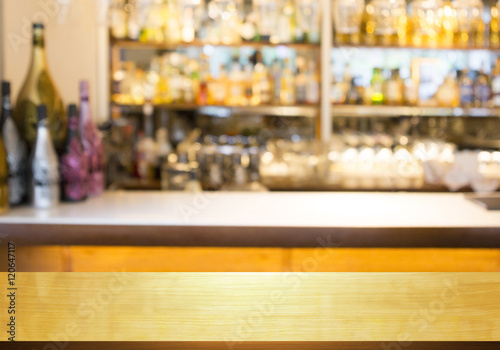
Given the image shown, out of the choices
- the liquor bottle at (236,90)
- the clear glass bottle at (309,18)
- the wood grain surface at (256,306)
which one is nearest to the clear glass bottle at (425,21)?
the clear glass bottle at (309,18)

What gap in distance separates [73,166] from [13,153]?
0.18 meters

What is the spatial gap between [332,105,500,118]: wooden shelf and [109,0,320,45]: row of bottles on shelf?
0.49 meters

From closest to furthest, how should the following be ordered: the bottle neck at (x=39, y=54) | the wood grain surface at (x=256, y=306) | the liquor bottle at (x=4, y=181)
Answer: the wood grain surface at (x=256, y=306) < the liquor bottle at (x=4, y=181) < the bottle neck at (x=39, y=54)

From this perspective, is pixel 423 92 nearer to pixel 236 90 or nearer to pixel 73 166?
pixel 236 90

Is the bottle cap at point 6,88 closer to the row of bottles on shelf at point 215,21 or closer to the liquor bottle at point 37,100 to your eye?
the liquor bottle at point 37,100

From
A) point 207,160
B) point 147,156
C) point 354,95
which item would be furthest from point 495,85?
point 147,156

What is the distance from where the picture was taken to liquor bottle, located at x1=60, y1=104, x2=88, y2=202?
170 centimetres

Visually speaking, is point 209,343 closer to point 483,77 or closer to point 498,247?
point 498,247

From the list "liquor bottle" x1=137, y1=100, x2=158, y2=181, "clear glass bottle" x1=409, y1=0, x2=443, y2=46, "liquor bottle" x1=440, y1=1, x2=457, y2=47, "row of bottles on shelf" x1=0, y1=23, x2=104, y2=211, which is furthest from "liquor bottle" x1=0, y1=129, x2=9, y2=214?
"liquor bottle" x1=440, y1=1, x2=457, y2=47

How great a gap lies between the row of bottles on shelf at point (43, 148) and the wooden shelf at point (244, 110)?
1466mm

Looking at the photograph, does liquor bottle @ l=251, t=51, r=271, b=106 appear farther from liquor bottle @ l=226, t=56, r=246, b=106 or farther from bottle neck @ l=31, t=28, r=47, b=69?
bottle neck @ l=31, t=28, r=47, b=69

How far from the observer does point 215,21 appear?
345cm

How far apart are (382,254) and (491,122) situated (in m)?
→ 2.75

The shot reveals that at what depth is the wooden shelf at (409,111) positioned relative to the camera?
11.5ft
